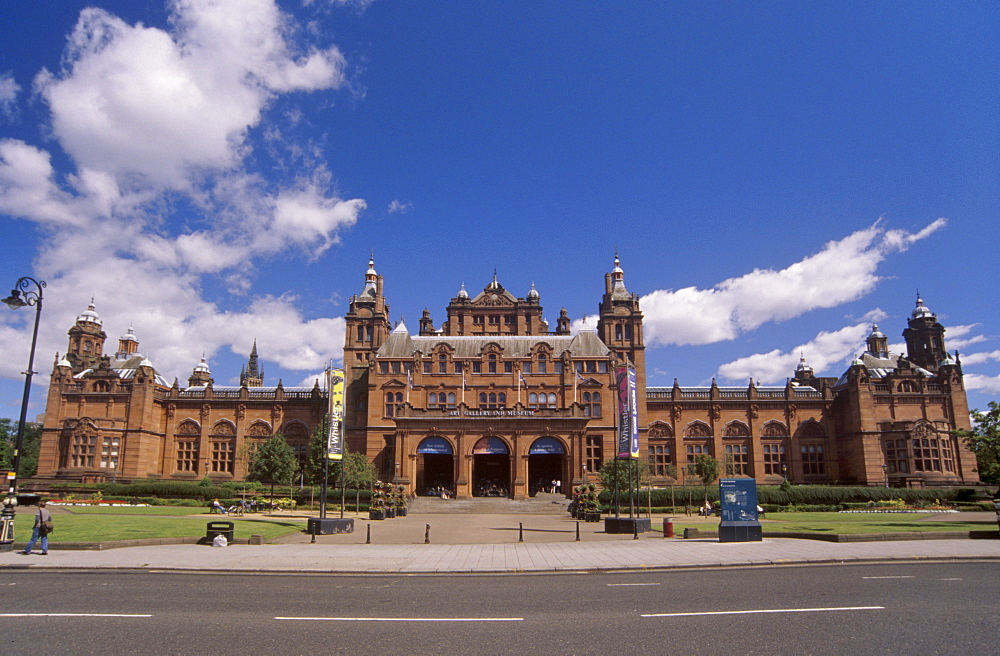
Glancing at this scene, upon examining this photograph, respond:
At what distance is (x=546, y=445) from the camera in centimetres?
6300

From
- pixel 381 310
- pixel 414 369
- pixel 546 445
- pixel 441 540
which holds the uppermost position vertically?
pixel 381 310

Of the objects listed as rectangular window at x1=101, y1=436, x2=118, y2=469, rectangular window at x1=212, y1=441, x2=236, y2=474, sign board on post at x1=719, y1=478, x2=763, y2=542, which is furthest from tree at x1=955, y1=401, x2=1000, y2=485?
rectangular window at x1=101, y1=436, x2=118, y2=469

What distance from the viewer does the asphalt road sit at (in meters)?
10.2

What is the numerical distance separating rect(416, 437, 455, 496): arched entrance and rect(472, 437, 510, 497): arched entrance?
259cm

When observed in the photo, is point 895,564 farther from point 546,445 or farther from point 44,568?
point 546,445

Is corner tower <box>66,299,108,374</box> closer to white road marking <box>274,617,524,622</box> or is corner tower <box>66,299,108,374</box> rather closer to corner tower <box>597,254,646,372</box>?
corner tower <box>597,254,646,372</box>

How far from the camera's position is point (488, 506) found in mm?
54656

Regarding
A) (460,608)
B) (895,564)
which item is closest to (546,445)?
(895,564)

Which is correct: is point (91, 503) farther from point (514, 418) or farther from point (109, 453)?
point (514, 418)

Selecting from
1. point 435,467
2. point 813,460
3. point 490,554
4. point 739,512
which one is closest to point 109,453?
point 435,467

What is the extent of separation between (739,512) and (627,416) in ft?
27.7

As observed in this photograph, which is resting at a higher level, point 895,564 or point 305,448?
point 305,448

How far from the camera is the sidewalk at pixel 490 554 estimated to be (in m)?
20.5

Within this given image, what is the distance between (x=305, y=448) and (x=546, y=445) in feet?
99.5
